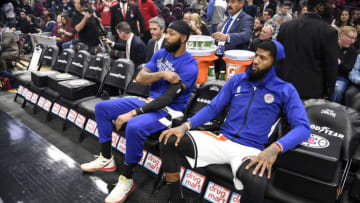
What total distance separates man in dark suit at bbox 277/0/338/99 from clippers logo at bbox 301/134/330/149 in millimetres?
670

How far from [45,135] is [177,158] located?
249cm

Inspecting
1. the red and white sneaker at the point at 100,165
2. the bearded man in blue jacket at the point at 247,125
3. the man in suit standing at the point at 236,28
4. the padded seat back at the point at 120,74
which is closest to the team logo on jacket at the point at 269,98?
the bearded man in blue jacket at the point at 247,125

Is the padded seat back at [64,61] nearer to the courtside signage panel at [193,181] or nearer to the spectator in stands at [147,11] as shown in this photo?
the spectator in stands at [147,11]

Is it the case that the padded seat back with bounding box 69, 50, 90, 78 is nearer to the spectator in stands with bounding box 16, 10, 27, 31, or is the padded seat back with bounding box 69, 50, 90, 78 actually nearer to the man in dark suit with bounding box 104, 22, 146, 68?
the man in dark suit with bounding box 104, 22, 146, 68

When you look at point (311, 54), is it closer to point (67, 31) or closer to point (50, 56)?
point (50, 56)

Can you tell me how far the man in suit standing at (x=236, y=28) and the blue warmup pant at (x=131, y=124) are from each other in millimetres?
1583

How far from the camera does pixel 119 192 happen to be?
7.67 feet

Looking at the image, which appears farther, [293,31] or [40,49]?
[40,49]

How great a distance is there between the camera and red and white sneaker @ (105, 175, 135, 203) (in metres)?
2.31

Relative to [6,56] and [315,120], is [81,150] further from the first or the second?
[6,56]

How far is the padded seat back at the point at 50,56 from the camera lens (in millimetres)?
5016

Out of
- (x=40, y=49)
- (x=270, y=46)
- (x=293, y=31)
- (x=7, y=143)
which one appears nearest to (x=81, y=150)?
(x=7, y=143)

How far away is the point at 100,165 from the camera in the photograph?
275 centimetres

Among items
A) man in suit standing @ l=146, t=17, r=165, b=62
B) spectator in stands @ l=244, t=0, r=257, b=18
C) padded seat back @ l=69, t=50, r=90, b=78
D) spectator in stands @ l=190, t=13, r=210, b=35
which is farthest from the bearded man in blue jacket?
spectator in stands @ l=244, t=0, r=257, b=18
